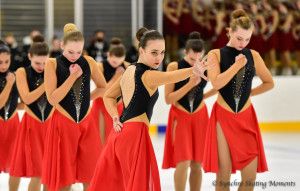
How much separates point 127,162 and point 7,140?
240cm

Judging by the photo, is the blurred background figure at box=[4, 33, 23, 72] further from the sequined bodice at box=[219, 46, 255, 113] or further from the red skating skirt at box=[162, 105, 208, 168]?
the sequined bodice at box=[219, 46, 255, 113]

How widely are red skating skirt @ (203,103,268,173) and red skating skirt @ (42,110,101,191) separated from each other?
848 mm

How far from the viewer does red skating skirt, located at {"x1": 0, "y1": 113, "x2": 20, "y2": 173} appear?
6676mm

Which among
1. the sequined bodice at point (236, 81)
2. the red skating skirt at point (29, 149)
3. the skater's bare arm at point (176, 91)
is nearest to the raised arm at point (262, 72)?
the sequined bodice at point (236, 81)

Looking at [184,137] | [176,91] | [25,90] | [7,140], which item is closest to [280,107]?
[184,137]

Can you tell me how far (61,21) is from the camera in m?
14.8

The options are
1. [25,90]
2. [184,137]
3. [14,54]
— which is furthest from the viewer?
[14,54]

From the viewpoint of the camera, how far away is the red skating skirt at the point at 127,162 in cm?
461

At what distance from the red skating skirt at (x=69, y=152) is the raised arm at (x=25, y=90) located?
41cm

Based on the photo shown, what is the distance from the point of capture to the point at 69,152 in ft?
18.1

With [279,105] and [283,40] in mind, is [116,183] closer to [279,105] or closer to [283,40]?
[279,105]

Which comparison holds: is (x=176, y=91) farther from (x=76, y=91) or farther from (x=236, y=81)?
(x=76, y=91)

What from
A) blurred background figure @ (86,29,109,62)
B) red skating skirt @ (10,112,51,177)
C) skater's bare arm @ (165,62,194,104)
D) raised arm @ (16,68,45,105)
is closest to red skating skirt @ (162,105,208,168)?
skater's bare arm @ (165,62,194,104)

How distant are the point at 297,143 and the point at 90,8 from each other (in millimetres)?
5908
